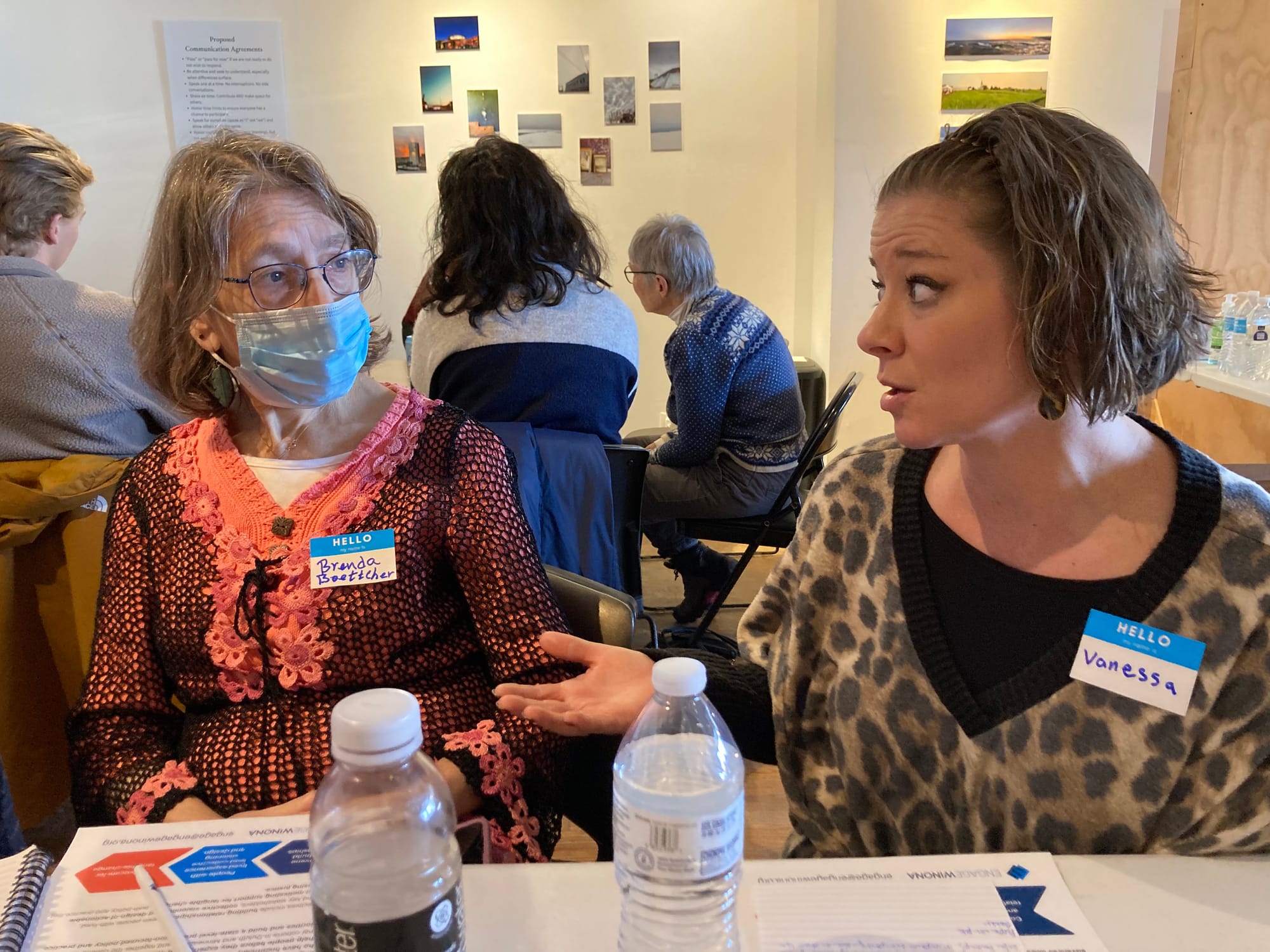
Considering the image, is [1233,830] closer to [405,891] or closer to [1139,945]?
[1139,945]

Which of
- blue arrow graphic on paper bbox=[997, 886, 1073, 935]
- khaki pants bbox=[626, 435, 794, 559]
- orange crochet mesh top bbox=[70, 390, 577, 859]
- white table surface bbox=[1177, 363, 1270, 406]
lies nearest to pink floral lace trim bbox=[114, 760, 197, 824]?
orange crochet mesh top bbox=[70, 390, 577, 859]

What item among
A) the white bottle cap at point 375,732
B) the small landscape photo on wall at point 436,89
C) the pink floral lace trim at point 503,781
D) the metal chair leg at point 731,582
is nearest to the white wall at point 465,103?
the small landscape photo on wall at point 436,89

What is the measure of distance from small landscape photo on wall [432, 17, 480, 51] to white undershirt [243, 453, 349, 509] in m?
3.44

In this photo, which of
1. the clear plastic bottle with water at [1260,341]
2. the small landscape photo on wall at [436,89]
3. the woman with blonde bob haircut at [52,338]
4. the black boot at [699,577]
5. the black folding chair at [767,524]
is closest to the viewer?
the woman with blonde bob haircut at [52,338]

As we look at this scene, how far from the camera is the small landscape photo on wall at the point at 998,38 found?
387 centimetres

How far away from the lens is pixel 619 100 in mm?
4344

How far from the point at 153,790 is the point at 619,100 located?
3864mm

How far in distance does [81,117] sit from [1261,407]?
481 centimetres

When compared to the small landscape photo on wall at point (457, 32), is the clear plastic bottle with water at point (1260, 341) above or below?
below

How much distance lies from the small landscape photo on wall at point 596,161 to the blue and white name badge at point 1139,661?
387 cm

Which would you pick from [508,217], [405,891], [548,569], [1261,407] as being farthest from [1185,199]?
[405,891]

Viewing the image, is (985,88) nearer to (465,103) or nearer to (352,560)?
(465,103)

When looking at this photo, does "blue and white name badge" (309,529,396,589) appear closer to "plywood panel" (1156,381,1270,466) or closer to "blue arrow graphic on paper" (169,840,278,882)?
A: "blue arrow graphic on paper" (169,840,278,882)

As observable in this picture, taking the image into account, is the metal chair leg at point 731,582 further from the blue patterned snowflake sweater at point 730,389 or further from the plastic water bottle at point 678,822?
the plastic water bottle at point 678,822
